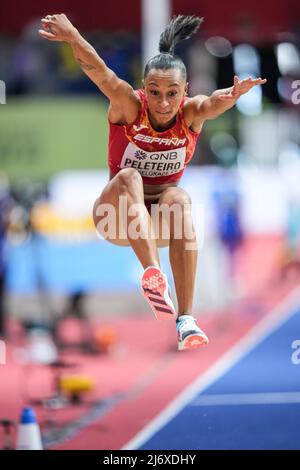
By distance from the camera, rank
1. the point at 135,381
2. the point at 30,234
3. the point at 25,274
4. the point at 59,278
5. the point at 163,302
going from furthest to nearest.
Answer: the point at 25,274 → the point at 59,278 → the point at 30,234 → the point at 135,381 → the point at 163,302

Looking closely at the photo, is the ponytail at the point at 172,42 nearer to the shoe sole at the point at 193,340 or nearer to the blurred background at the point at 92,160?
the shoe sole at the point at 193,340

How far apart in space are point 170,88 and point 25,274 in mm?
9145

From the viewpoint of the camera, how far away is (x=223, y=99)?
5801 mm

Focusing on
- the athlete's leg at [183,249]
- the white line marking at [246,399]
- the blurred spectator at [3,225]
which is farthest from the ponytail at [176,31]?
the blurred spectator at [3,225]

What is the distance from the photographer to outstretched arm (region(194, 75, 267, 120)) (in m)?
5.77

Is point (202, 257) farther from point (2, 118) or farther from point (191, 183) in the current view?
point (191, 183)

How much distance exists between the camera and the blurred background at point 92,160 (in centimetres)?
1093

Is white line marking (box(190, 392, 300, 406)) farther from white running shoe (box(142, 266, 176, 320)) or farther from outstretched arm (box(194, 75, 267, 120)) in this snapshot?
outstretched arm (box(194, 75, 267, 120))

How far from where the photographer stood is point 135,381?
425 inches

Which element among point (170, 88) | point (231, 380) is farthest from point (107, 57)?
point (170, 88)

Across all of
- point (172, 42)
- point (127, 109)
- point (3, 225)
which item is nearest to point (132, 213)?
point (127, 109)

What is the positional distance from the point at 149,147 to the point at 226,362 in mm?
5549

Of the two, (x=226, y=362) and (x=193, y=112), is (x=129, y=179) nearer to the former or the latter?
(x=193, y=112)

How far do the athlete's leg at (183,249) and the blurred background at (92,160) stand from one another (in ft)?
10.6
